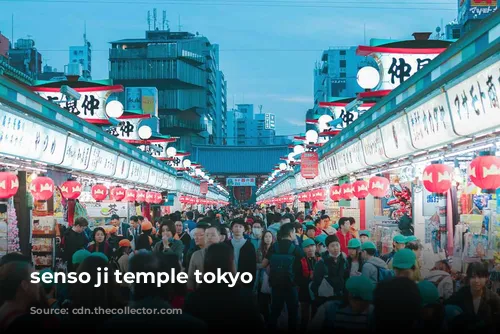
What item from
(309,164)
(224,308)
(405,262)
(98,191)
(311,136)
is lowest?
Answer: (224,308)

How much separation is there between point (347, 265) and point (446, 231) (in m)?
4.97

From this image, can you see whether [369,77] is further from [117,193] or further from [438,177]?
[117,193]

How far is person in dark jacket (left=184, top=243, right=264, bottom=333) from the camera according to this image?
5.20m

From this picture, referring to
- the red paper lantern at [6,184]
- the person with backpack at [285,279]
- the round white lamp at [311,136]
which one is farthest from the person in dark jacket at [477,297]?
the round white lamp at [311,136]

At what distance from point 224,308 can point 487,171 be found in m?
4.64

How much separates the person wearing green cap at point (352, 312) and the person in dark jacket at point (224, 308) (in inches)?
23.1

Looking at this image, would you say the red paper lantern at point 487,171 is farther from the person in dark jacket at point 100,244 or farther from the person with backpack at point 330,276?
the person in dark jacket at point 100,244

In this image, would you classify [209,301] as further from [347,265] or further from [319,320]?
[347,265]

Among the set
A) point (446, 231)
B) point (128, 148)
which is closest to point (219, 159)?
point (128, 148)

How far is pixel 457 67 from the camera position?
8.45 metres

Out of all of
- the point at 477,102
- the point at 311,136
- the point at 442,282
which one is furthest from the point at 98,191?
the point at 311,136

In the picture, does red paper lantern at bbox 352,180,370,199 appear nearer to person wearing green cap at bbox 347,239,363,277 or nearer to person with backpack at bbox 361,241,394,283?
person wearing green cap at bbox 347,239,363,277

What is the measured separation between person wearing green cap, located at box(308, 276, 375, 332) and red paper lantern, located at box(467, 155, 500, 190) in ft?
12.0

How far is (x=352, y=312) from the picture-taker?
5531 mm
